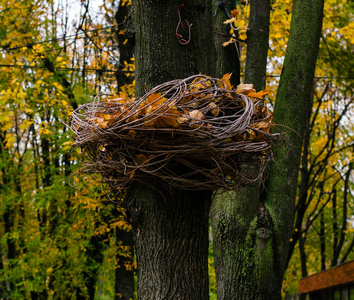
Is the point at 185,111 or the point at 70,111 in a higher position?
the point at 70,111

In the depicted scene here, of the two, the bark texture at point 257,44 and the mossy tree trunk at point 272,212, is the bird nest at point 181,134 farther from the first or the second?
the bark texture at point 257,44

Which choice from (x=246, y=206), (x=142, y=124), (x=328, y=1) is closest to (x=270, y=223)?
(x=246, y=206)

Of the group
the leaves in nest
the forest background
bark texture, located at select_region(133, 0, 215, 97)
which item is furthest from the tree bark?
the forest background

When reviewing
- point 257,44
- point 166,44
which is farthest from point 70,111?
point 166,44

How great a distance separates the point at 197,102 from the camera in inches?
78.1

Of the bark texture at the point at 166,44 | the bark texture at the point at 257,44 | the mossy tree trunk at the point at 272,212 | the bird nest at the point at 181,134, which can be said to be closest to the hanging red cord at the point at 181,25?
the bark texture at the point at 166,44

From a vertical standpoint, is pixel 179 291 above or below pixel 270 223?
below

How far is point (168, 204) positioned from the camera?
7.61ft

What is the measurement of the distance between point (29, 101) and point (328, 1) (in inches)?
235

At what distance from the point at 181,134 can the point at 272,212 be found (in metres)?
2.31

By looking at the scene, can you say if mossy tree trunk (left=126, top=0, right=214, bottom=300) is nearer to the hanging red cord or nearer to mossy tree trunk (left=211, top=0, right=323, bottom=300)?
the hanging red cord

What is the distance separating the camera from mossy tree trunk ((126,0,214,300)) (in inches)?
89.9

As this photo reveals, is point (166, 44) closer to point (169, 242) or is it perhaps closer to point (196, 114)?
point (196, 114)

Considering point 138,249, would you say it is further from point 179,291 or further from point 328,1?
point 328,1
